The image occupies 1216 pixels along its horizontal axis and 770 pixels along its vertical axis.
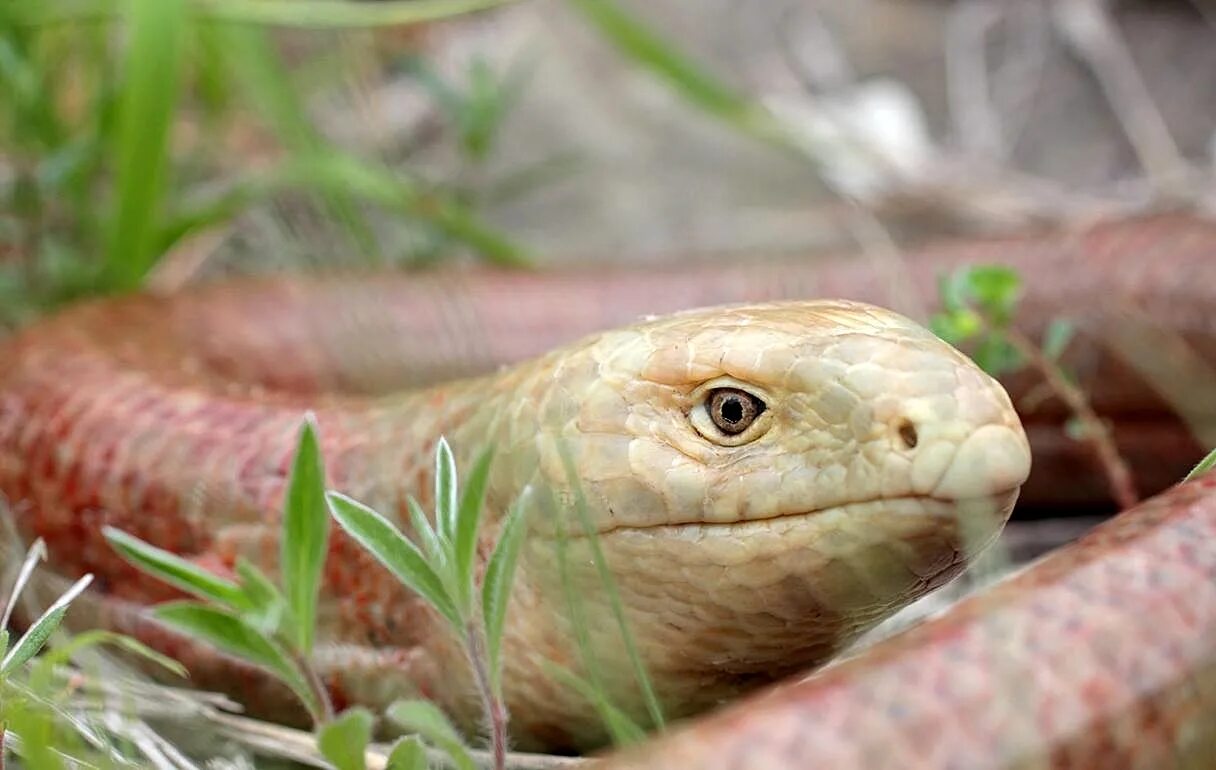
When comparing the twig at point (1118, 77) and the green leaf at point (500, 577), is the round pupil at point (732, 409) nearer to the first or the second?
the green leaf at point (500, 577)

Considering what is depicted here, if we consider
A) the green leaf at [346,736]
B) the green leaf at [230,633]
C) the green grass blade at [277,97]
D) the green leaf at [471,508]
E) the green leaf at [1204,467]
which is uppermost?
the green grass blade at [277,97]

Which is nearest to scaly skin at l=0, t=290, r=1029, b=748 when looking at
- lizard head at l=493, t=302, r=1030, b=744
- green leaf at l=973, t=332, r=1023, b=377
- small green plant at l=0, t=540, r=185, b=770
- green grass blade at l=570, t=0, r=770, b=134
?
lizard head at l=493, t=302, r=1030, b=744

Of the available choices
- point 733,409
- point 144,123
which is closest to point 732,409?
point 733,409

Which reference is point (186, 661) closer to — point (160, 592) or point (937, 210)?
point (160, 592)

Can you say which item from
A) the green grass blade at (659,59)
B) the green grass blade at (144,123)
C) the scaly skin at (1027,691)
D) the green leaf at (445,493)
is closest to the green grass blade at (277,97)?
the green grass blade at (144,123)

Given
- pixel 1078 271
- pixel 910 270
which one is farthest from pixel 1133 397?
pixel 910 270

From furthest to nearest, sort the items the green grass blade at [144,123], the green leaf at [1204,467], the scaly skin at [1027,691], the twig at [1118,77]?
the twig at [1118,77] < the green grass blade at [144,123] < the green leaf at [1204,467] < the scaly skin at [1027,691]
